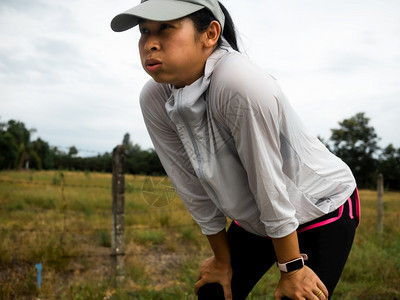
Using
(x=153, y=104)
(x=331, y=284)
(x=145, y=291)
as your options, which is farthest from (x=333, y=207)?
(x=145, y=291)

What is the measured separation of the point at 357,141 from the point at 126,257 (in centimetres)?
4561

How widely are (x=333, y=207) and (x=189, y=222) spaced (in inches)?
229

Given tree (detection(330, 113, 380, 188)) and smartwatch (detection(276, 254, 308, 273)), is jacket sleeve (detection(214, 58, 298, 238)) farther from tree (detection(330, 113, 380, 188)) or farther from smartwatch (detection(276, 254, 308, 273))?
tree (detection(330, 113, 380, 188))

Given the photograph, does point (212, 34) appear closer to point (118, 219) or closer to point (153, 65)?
point (153, 65)

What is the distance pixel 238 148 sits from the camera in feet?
4.69

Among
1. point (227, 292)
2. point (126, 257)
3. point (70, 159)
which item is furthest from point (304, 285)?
point (70, 159)

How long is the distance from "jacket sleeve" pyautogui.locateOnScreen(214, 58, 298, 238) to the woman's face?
11 centimetres

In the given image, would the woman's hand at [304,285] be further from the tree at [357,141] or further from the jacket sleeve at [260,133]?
the tree at [357,141]

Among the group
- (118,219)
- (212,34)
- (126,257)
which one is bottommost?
(126,257)

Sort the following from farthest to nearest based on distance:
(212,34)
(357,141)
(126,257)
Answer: (357,141) → (126,257) → (212,34)

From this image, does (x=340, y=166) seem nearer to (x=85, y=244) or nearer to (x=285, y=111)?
(x=285, y=111)

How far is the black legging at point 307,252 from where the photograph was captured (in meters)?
1.64

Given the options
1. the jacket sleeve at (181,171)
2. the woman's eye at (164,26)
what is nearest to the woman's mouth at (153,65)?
the woman's eye at (164,26)

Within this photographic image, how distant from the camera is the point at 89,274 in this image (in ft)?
15.5
